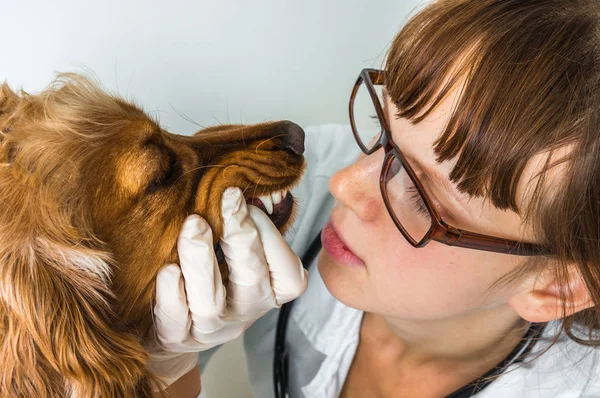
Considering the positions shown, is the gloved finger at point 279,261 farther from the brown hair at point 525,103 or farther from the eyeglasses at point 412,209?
the brown hair at point 525,103

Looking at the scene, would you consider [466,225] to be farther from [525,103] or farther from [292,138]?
[292,138]

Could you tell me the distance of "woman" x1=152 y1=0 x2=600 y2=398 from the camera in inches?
33.0

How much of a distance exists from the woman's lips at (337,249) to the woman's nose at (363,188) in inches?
5.1

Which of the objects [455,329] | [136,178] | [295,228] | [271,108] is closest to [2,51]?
[136,178]

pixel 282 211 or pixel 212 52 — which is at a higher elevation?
pixel 212 52

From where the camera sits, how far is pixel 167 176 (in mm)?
1066

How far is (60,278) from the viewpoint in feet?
3.12

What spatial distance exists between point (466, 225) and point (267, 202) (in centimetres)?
48

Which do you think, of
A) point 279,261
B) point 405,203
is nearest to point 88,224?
point 279,261

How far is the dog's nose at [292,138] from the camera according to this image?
1.22 metres

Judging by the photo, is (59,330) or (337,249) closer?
(59,330)

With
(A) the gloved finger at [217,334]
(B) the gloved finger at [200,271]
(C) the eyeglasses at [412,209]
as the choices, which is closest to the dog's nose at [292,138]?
(C) the eyeglasses at [412,209]

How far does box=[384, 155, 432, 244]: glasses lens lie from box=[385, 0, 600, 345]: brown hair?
0.11 meters

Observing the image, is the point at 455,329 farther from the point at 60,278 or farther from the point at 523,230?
the point at 60,278
